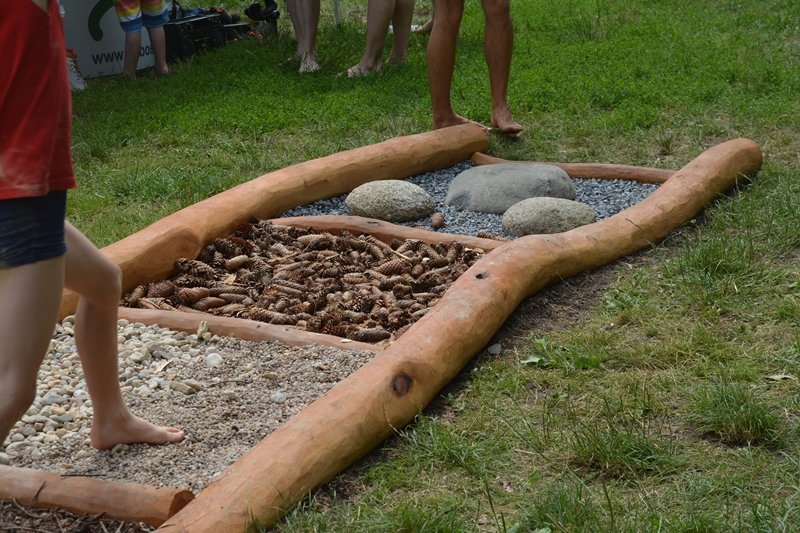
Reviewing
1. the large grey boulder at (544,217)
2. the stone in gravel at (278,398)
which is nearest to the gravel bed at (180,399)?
the stone in gravel at (278,398)

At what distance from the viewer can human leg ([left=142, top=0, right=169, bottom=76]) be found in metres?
10.3

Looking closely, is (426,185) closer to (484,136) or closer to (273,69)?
(484,136)

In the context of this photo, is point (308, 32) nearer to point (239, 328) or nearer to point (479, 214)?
point (479, 214)

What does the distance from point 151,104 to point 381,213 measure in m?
3.67

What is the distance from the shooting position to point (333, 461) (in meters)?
3.22

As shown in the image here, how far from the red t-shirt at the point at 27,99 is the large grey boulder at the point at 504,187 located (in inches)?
148

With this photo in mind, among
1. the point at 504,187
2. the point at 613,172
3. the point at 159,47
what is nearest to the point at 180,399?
the point at 504,187

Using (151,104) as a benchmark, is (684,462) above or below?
above

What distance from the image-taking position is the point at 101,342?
10.4 feet

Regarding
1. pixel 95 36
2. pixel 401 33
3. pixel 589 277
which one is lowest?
pixel 95 36

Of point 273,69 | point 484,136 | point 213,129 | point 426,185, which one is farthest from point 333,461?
point 273,69

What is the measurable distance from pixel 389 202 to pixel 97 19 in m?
6.00

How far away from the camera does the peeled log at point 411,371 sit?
2.93 meters

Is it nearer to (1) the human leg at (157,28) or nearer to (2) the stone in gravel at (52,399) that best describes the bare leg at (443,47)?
(1) the human leg at (157,28)
